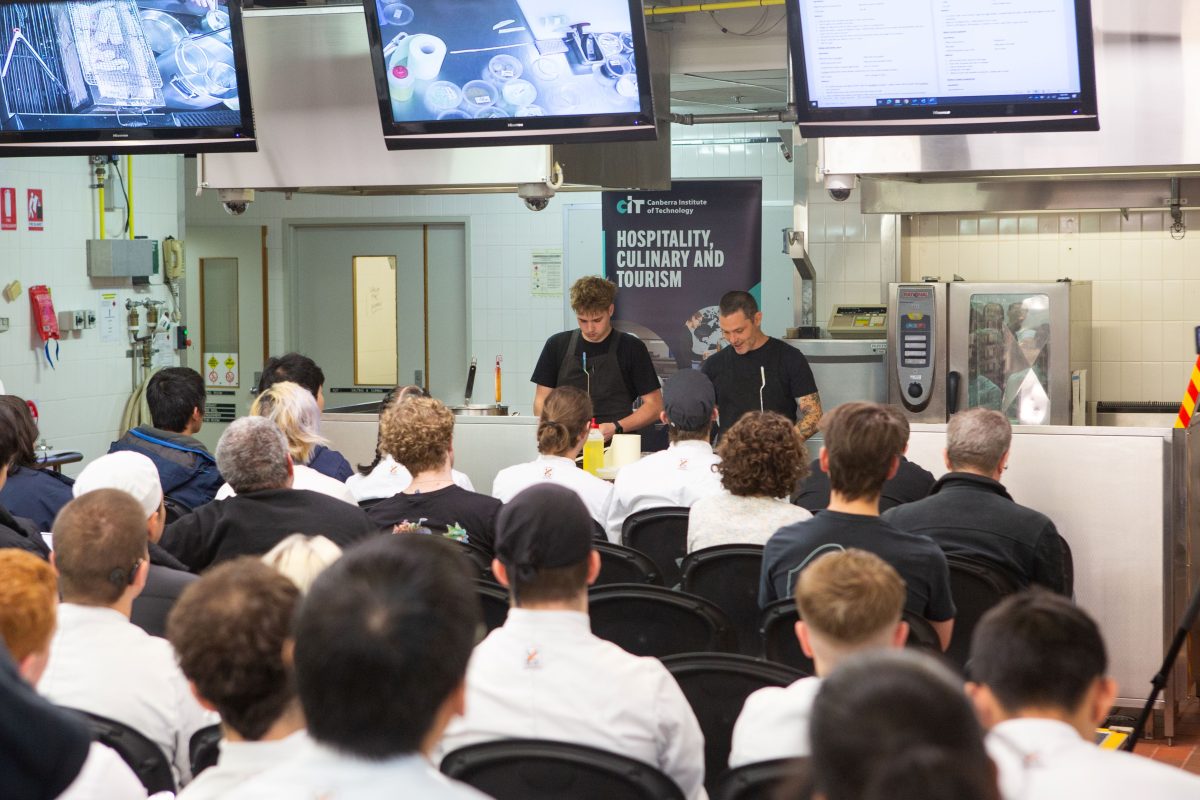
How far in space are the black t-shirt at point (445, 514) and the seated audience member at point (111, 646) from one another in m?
1.25

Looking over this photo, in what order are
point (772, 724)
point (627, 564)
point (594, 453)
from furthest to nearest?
point (594, 453), point (627, 564), point (772, 724)

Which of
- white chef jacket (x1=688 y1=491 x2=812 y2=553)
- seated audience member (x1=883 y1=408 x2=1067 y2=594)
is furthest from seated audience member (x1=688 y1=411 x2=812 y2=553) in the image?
seated audience member (x1=883 y1=408 x2=1067 y2=594)

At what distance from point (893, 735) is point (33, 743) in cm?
97

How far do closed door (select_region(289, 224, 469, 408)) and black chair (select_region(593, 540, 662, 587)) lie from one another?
250 inches

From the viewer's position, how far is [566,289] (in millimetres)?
9500

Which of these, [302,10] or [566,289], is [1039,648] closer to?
[302,10]

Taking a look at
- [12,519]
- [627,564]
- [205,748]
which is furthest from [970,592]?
[12,519]

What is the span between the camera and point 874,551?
2965 mm

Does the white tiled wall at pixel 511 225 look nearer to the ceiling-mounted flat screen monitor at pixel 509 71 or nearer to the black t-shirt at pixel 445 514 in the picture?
the ceiling-mounted flat screen monitor at pixel 509 71

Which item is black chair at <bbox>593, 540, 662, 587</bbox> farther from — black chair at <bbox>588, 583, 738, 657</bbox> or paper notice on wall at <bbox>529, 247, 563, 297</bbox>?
paper notice on wall at <bbox>529, 247, 563, 297</bbox>

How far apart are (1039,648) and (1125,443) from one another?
128 inches

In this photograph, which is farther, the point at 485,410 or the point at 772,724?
the point at 485,410

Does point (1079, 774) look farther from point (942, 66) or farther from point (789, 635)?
point (942, 66)

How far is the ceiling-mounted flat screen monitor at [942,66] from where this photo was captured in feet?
13.9
